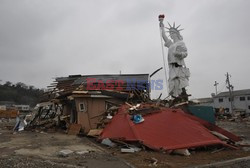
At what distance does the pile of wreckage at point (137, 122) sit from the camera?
30.7 feet

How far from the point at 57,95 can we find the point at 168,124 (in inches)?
413

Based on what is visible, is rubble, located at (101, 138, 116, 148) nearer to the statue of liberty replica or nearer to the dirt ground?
the dirt ground

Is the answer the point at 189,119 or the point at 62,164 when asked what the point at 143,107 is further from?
the point at 62,164

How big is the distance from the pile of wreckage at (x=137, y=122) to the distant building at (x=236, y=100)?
35959 mm

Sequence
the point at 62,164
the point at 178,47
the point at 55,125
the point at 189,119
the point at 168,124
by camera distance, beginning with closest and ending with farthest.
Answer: the point at 62,164, the point at 168,124, the point at 189,119, the point at 55,125, the point at 178,47

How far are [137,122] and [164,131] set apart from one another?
1.32m

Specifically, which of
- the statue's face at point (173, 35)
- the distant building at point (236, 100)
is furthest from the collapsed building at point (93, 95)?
the distant building at point (236, 100)

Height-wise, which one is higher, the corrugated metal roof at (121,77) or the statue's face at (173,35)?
the statue's face at (173,35)

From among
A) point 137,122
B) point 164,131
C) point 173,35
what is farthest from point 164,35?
point 164,131

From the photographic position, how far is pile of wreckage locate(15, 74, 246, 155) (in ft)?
30.7

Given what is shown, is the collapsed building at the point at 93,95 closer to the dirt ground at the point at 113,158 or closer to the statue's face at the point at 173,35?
the statue's face at the point at 173,35

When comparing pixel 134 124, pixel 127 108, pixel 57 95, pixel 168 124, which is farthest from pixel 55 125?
pixel 168 124

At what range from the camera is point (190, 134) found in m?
9.67

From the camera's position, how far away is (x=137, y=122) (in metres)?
10.5
